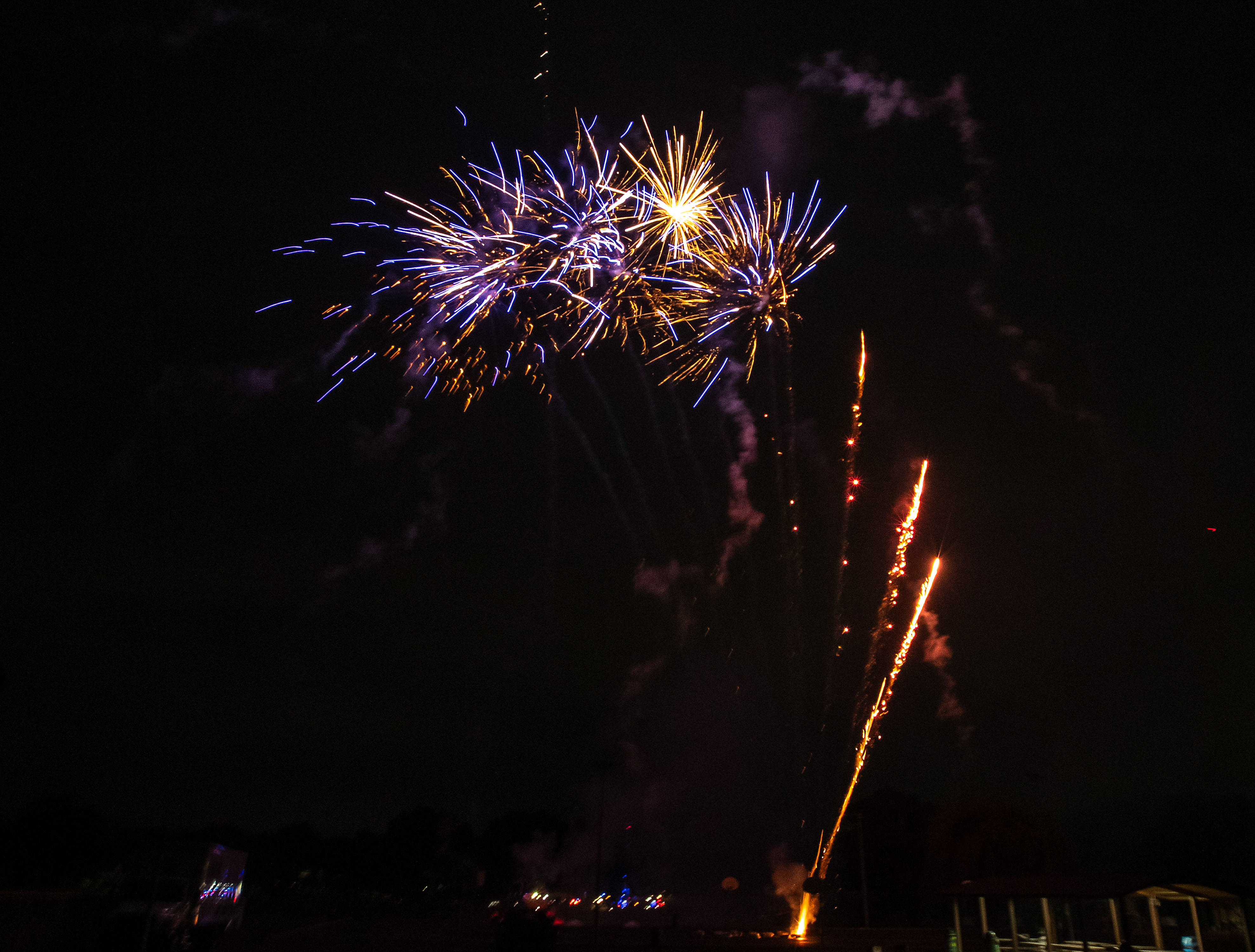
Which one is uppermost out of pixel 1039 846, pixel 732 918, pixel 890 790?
pixel 890 790

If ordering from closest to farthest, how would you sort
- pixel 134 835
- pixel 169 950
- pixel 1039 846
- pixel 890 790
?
pixel 169 950
pixel 134 835
pixel 1039 846
pixel 890 790

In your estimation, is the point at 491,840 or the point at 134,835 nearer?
the point at 134,835

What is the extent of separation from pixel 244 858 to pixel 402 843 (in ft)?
242

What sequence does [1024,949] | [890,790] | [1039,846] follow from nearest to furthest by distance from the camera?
[1024,949]
[1039,846]
[890,790]

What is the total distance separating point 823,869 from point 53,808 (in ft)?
202

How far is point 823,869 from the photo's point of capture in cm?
5231

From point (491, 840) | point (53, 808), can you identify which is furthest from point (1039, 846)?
point (53, 808)

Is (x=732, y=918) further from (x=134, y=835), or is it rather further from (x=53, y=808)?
(x=53, y=808)

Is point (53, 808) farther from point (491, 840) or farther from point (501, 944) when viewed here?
point (501, 944)

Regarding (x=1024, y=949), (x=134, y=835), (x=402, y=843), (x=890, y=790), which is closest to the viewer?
(x=134, y=835)

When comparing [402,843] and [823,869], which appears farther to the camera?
[402,843]

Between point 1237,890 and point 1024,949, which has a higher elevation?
point 1237,890

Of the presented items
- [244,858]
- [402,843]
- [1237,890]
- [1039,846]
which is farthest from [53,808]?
[1237,890]

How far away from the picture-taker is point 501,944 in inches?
810
